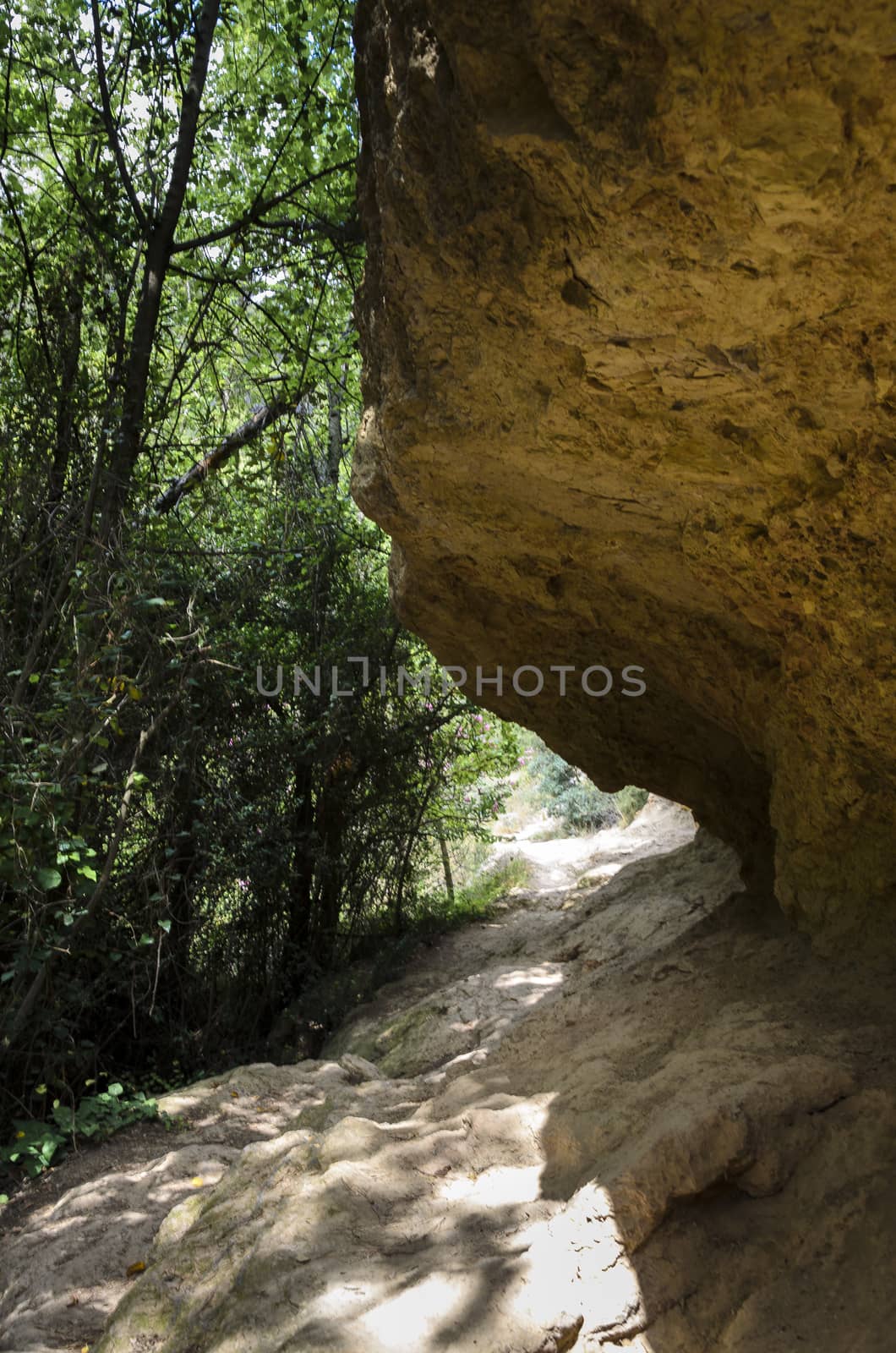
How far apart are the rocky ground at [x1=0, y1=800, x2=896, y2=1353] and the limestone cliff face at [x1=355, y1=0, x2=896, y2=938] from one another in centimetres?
87

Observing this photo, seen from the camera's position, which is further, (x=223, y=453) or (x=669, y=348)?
(x=223, y=453)

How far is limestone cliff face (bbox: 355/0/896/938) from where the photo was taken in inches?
70.4

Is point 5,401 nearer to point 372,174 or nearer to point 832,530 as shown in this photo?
point 372,174

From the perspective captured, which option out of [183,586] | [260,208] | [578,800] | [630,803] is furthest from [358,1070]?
[578,800]

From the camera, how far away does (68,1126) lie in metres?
4.31

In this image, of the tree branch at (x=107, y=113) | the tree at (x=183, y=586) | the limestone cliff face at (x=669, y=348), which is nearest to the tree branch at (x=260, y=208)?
the tree at (x=183, y=586)

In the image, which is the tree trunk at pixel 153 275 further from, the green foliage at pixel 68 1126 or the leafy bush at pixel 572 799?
the leafy bush at pixel 572 799

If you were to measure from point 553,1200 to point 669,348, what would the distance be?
205cm

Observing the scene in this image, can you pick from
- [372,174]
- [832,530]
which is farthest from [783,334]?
[372,174]

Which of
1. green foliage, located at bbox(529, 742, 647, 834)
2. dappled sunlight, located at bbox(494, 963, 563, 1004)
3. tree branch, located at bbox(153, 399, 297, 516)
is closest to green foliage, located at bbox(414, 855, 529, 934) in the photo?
dappled sunlight, located at bbox(494, 963, 563, 1004)

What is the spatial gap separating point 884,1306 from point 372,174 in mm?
2946

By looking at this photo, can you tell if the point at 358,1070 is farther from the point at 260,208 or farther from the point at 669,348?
the point at 260,208

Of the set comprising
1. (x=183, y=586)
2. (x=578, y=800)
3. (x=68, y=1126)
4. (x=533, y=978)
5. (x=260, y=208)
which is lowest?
(x=68, y=1126)

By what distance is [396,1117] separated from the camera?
3492 millimetres
